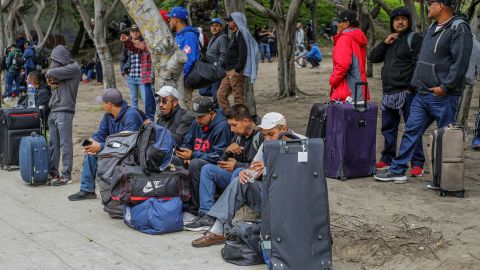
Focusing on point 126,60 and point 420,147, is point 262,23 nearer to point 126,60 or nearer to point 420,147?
point 126,60

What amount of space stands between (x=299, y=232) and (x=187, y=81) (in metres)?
4.95

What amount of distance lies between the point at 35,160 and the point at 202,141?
3.00 metres

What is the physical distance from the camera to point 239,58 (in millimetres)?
10883

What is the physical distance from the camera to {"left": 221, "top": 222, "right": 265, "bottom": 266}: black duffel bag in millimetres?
6074

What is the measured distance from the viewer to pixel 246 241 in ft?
19.9

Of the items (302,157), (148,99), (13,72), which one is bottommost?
(13,72)

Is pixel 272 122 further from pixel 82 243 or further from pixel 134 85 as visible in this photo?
pixel 134 85

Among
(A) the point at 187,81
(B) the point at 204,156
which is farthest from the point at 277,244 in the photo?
(A) the point at 187,81

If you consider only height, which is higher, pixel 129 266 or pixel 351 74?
pixel 351 74

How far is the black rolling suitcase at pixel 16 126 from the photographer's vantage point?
35.9 feet

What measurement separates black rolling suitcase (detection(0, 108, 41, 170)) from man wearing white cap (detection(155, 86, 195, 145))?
3.23 m

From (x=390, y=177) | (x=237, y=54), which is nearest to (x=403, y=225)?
(x=390, y=177)

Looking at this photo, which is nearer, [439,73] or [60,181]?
[439,73]

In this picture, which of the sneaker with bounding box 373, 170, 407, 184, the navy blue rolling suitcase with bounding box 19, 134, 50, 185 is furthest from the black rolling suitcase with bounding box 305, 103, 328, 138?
the navy blue rolling suitcase with bounding box 19, 134, 50, 185
